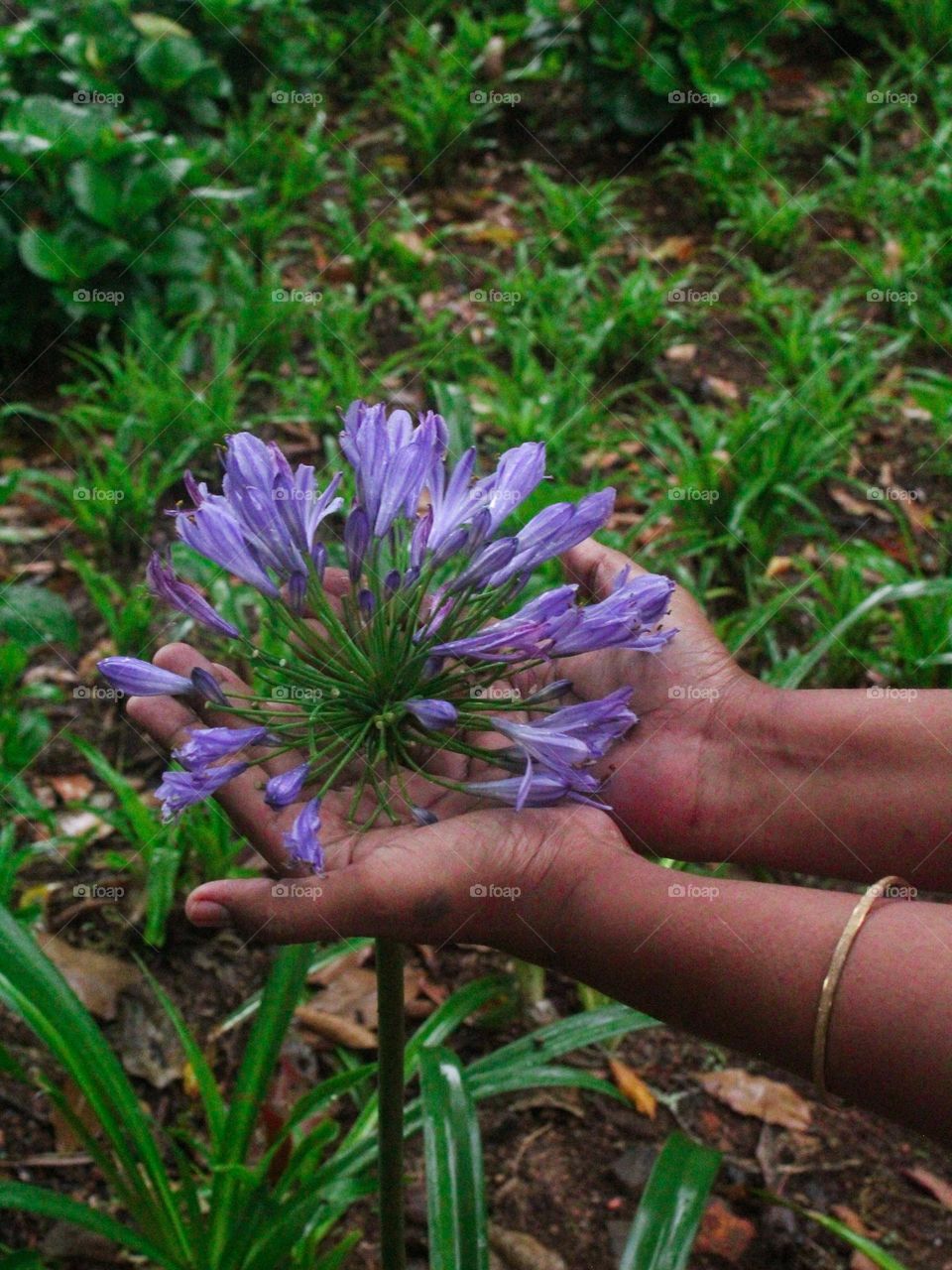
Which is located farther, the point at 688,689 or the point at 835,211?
the point at 835,211

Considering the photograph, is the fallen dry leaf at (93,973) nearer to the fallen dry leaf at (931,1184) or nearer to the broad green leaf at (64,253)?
the fallen dry leaf at (931,1184)

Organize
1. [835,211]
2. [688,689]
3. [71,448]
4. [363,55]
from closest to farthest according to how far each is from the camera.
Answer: [688,689], [71,448], [835,211], [363,55]

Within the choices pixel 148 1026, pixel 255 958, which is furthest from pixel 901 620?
pixel 148 1026

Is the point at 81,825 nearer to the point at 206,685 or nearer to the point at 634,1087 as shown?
the point at 634,1087

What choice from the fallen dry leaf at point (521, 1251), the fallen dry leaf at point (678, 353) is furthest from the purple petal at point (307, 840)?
the fallen dry leaf at point (678, 353)

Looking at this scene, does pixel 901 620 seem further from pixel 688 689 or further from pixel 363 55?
pixel 363 55
